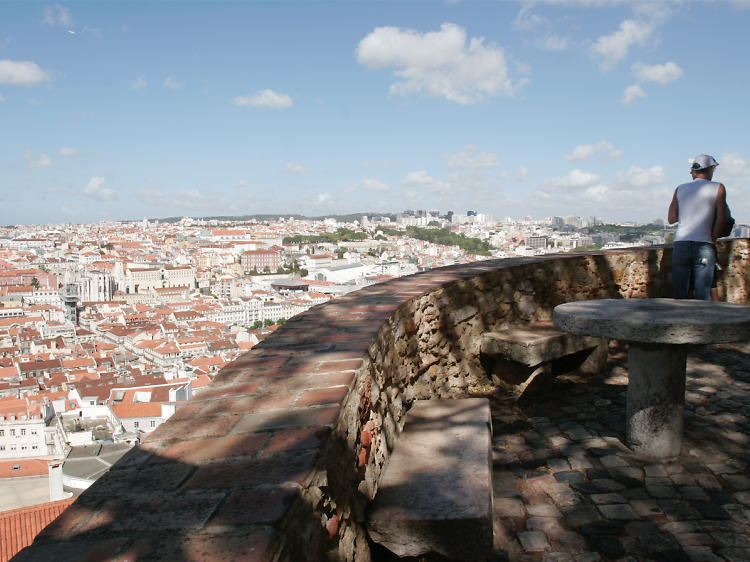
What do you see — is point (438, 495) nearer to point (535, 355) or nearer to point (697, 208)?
point (535, 355)

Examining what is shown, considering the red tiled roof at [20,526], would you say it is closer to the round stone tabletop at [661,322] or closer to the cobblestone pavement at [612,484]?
the cobblestone pavement at [612,484]

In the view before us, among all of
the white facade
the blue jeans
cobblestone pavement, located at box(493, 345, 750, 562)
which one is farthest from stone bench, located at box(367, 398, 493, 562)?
the white facade

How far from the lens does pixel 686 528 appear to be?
51.3 inches

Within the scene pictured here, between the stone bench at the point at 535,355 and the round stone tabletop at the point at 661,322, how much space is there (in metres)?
0.41

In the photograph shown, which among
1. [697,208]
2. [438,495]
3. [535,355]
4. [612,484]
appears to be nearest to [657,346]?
[612,484]

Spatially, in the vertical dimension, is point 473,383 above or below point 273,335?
below

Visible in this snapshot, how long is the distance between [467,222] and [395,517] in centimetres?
9722

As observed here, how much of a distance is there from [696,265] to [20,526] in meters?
5.54

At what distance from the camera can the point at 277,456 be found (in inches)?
29.9

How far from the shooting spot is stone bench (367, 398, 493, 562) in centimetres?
102

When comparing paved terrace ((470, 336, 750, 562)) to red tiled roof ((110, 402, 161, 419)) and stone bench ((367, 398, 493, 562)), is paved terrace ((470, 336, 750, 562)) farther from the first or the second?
red tiled roof ((110, 402, 161, 419))

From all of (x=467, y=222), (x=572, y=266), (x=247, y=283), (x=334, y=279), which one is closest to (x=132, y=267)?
(x=247, y=283)

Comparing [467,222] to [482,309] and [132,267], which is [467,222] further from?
[482,309]

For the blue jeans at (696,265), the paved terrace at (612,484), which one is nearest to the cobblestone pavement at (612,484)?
the paved terrace at (612,484)
